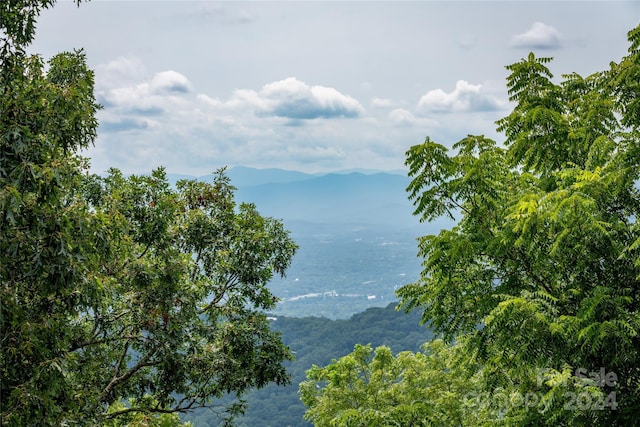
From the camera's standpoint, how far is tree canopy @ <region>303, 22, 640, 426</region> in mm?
5859

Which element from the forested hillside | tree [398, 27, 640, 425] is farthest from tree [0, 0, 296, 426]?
the forested hillside

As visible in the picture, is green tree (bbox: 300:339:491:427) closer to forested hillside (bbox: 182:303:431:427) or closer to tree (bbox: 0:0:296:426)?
tree (bbox: 0:0:296:426)

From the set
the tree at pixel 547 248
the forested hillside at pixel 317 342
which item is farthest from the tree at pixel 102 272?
the forested hillside at pixel 317 342

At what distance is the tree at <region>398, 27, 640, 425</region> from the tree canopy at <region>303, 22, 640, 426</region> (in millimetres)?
19

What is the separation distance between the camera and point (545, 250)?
21.7 feet

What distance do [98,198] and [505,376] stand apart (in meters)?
8.41

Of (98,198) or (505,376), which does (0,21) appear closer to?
(98,198)

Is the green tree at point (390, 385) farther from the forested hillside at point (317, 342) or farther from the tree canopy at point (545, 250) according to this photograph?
the forested hillside at point (317, 342)

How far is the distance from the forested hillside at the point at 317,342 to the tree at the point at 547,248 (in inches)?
2755

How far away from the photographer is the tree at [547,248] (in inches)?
230

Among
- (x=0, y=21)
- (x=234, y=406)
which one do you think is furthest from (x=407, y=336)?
(x=0, y=21)

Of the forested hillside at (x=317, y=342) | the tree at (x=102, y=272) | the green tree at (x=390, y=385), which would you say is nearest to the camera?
the tree at (x=102, y=272)

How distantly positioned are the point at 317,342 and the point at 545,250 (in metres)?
117

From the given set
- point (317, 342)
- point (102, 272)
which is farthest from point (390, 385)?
point (317, 342)
